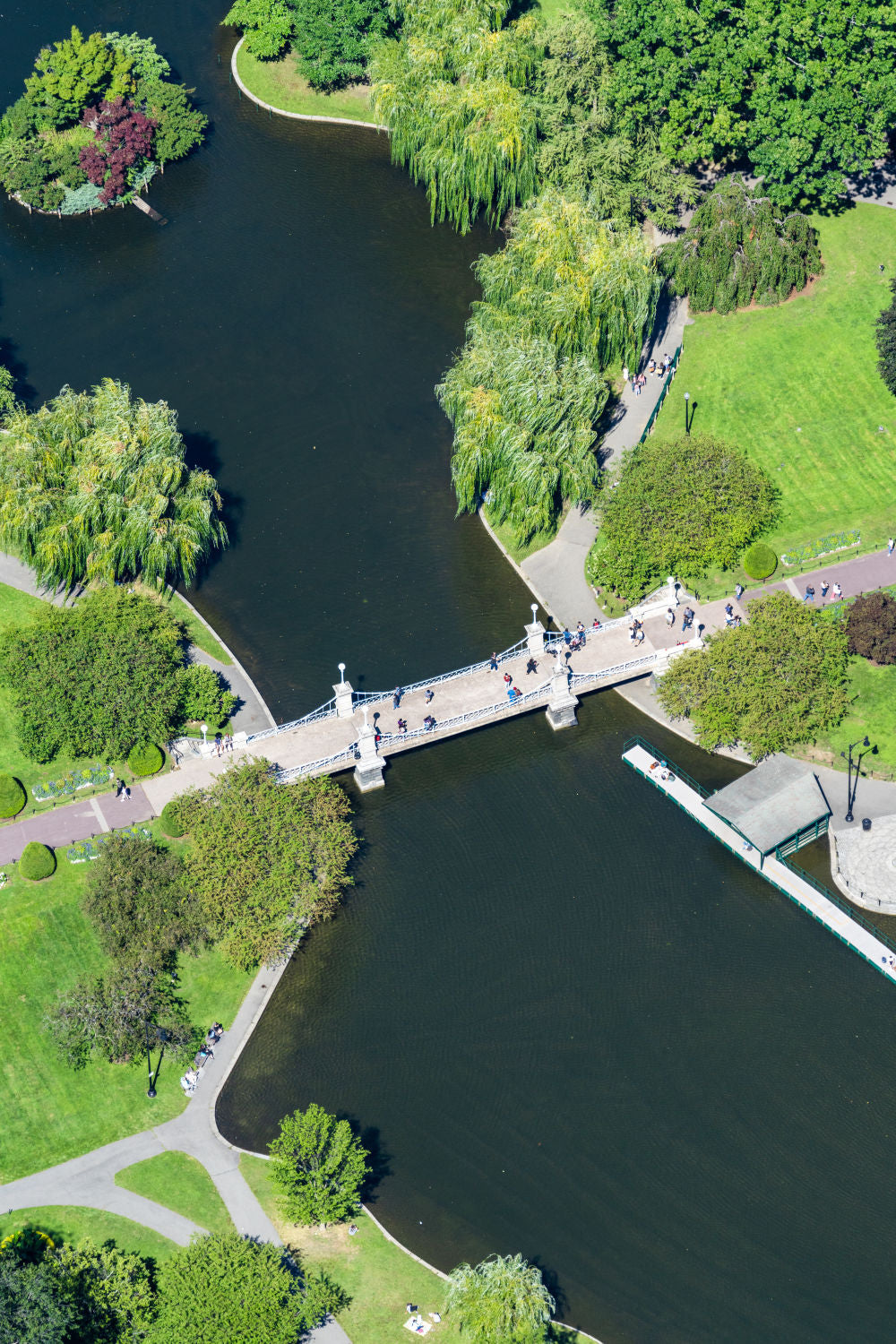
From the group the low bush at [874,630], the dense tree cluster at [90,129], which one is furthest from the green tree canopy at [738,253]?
the dense tree cluster at [90,129]

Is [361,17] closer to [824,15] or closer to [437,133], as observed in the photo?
[437,133]

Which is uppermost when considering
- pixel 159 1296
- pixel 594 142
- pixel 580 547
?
pixel 594 142

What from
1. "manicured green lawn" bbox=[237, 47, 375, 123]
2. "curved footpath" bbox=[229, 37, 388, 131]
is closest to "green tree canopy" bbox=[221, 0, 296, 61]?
"manicured green lawn" bbox=[237, 47, 375, 123]

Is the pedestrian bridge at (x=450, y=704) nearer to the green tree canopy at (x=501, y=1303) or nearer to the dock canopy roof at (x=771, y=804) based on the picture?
the dock canopy roof at (x=771, y=804)

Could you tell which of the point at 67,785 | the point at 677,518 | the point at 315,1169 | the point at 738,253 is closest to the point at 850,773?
the point at 677,518

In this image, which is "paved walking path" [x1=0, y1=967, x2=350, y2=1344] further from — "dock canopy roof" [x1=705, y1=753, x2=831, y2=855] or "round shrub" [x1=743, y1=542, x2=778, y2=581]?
"round shrub" [x1=743, y1=542, x2=778, y2=581]

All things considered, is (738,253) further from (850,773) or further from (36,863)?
(36,863)
